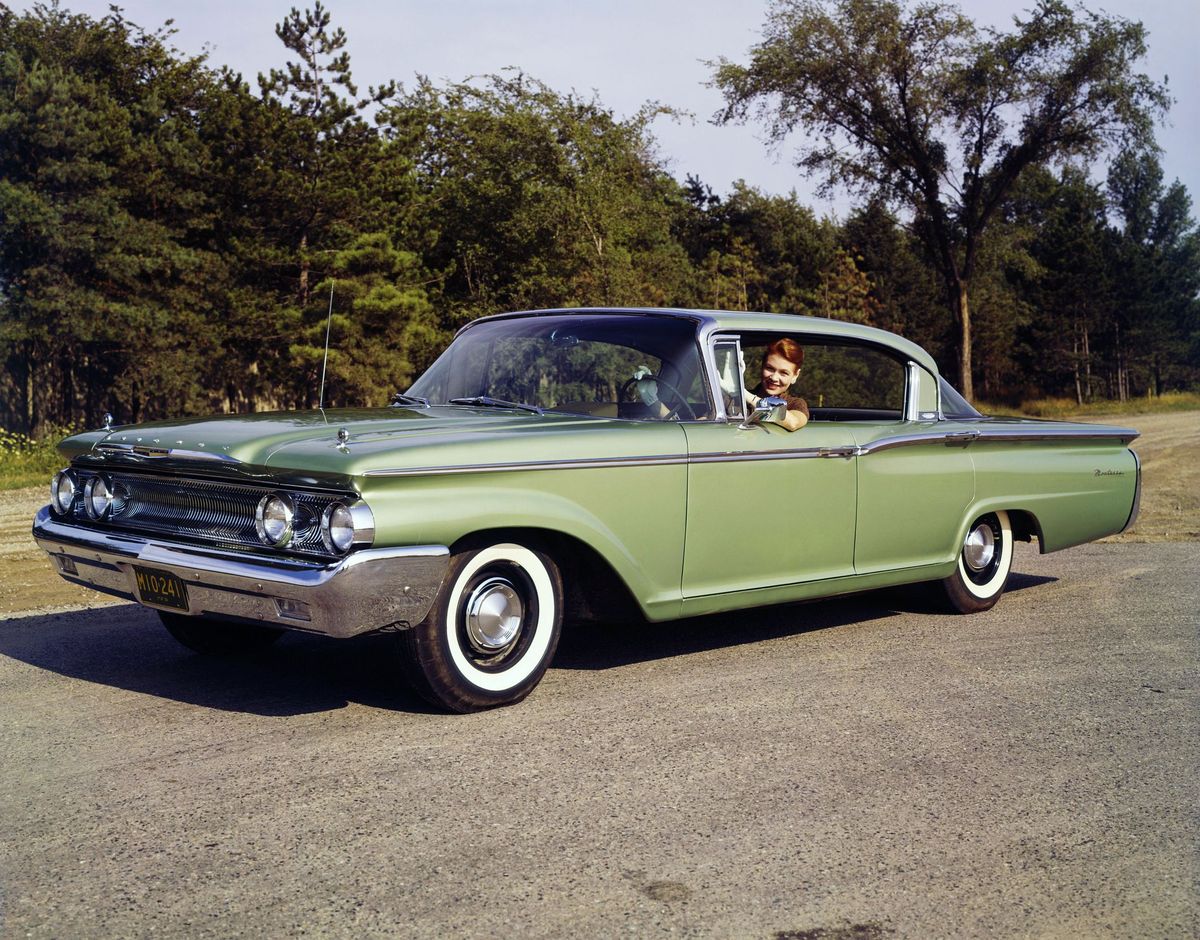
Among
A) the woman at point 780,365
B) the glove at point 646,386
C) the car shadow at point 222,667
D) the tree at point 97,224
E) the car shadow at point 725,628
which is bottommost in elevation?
the car shadow at point 222,667

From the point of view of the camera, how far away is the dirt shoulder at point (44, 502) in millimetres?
7859

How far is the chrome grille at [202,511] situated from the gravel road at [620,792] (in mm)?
667

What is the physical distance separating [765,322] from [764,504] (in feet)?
3.42

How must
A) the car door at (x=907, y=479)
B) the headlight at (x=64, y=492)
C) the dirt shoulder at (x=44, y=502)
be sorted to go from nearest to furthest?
the headlight at (x=64, y=492), the car door at (x=907, y=479), the dirt shoulder at (x=44, y=502)

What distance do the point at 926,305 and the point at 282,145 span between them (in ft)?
128

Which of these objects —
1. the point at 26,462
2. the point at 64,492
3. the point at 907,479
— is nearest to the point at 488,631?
the point at 64,492

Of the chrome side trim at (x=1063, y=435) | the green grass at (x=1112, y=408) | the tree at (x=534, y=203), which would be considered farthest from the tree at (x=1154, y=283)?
the chrome side trim at (x=1063, y=435)

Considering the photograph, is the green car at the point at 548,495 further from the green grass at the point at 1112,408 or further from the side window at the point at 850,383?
the green grass at the point at 1112,408

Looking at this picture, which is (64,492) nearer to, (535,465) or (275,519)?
(275,519)

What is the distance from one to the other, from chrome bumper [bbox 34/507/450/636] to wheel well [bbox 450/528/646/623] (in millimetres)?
690

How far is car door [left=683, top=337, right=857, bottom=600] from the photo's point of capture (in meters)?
5.39

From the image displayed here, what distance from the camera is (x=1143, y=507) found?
12961 millimetres

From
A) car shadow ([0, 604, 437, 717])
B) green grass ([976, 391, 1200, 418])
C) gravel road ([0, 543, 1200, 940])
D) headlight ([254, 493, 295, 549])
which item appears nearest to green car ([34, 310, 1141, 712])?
headlight ([254, 493, 295, 549])

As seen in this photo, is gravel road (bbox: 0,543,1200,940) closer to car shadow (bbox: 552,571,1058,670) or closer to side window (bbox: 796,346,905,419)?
car shadow (bbox: 552,571,1058,670)
